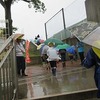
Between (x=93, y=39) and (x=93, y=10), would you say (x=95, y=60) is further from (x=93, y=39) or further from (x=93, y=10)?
(x=93, y=10)

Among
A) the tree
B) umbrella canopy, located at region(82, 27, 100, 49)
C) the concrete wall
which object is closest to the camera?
umbrella canopy, located at region(82, 27, 100, 49)

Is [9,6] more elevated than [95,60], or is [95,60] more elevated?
[9,6]

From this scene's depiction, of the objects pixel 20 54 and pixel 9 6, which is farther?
pixel 9 6

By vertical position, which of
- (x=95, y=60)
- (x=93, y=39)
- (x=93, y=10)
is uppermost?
(x=93, y=10)

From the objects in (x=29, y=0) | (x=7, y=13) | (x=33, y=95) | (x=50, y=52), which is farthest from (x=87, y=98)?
(x=29, y=0)

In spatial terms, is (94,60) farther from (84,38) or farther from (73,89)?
(73,89)

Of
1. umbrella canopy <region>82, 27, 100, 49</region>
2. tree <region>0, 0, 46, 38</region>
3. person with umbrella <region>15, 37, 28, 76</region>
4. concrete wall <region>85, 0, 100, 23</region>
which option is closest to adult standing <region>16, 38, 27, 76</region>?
person with umbrella <region>15, 37, 28, 76</region>

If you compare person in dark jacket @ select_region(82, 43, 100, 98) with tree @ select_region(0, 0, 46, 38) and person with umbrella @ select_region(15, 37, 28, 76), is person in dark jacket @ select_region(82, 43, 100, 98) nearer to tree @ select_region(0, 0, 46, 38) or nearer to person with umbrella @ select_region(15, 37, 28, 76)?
person with umbrella @ select_region(15, 37, 28, 76)

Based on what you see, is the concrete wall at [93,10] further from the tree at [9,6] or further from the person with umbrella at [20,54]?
the tree at [9,6]

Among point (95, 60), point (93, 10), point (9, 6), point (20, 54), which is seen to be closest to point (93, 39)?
point (95, 60)

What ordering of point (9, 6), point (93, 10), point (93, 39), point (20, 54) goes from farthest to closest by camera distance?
point (9, 6)
point (93, 10)
point (20, 54)
point (93, 39)

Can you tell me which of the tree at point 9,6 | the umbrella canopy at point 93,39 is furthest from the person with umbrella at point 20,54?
the tree at point 9,6

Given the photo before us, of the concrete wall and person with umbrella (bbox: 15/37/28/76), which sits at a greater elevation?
the concrete wall

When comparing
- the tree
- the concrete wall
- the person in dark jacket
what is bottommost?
the person in dark jacket
